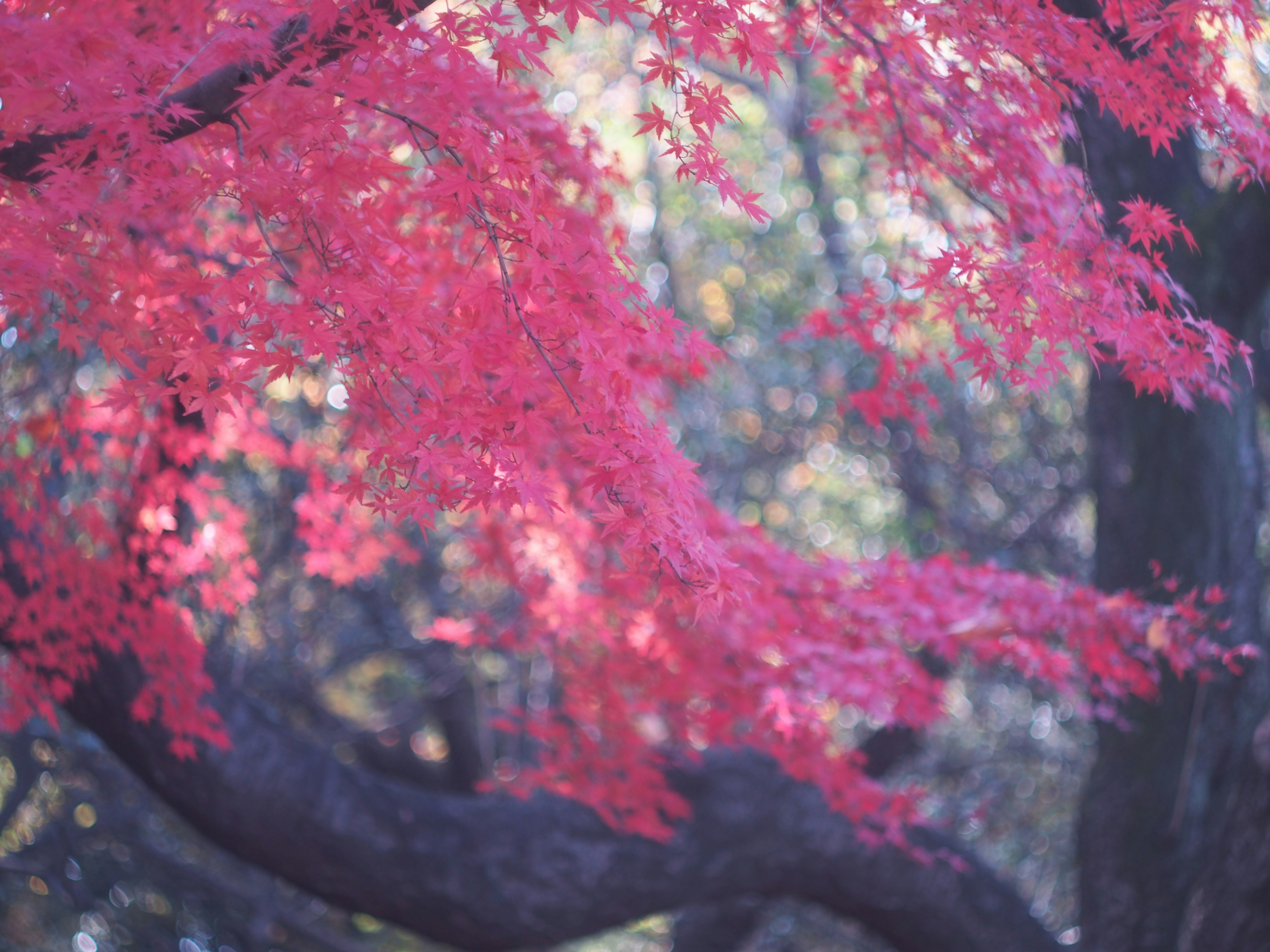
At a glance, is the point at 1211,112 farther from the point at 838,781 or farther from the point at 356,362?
the point at 838,781

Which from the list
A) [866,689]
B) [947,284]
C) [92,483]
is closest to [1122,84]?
[947,284]

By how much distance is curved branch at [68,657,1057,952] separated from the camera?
409 cm

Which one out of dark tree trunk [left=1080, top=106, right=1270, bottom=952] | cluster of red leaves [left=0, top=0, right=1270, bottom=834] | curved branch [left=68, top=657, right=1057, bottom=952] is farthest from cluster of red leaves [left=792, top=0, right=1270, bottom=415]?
curved branch [left=68, top=657, right=1057, bottom=952]

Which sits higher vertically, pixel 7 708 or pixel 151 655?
pixel 151 655

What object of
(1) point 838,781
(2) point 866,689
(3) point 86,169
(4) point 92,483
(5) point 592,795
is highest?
(3) point 86,169

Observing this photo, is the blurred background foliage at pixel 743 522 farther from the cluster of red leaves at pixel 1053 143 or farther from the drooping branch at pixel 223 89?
the drooping branch at pixel 223 89

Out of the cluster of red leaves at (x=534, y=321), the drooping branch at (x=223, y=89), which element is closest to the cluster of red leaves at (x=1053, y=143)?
the cluster of red leaves at (x=534, y=321)

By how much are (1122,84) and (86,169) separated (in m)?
2.60

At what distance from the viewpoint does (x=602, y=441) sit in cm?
201

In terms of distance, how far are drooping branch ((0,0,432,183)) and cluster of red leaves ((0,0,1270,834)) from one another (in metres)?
0.02

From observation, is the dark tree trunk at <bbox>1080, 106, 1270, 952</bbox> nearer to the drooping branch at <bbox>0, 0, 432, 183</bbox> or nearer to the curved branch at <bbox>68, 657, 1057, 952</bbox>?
the curved branch at <bbox>68, 657, 1057, 952</bbox>

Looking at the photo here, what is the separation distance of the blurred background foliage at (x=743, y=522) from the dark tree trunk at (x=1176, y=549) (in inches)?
65.4

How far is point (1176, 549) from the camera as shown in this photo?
171 inches

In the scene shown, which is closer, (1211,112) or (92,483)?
(1211,112)
